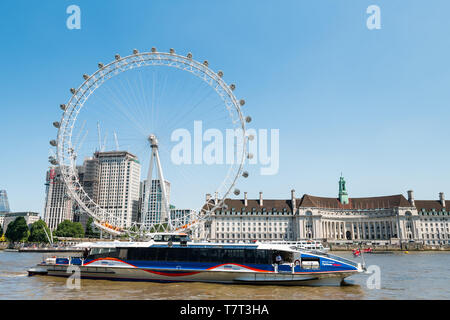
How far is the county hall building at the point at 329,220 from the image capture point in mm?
138625

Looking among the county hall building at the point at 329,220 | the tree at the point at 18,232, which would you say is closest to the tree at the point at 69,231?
the tree at the point at 18,232

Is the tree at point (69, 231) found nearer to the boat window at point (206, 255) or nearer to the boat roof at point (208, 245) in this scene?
the boat roof at point (208, 245)

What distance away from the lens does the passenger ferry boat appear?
1114 inches

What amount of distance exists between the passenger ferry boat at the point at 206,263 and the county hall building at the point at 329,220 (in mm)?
104854

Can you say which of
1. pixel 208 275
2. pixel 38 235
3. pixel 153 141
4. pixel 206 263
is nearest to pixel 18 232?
pixel 38 235

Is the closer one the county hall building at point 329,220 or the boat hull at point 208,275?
the boat hull at point 208,275

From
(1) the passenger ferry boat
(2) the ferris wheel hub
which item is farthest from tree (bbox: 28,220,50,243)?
(1) the passenger ferry boat

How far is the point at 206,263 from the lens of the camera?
29875mm

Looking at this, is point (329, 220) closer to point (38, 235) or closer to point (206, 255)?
point (38, 235)

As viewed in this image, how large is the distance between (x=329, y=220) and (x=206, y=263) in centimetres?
12768

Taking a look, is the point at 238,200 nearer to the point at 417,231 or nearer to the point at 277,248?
the point at 417,231

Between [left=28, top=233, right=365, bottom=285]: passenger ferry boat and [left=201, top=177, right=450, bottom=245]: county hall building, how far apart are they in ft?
344
